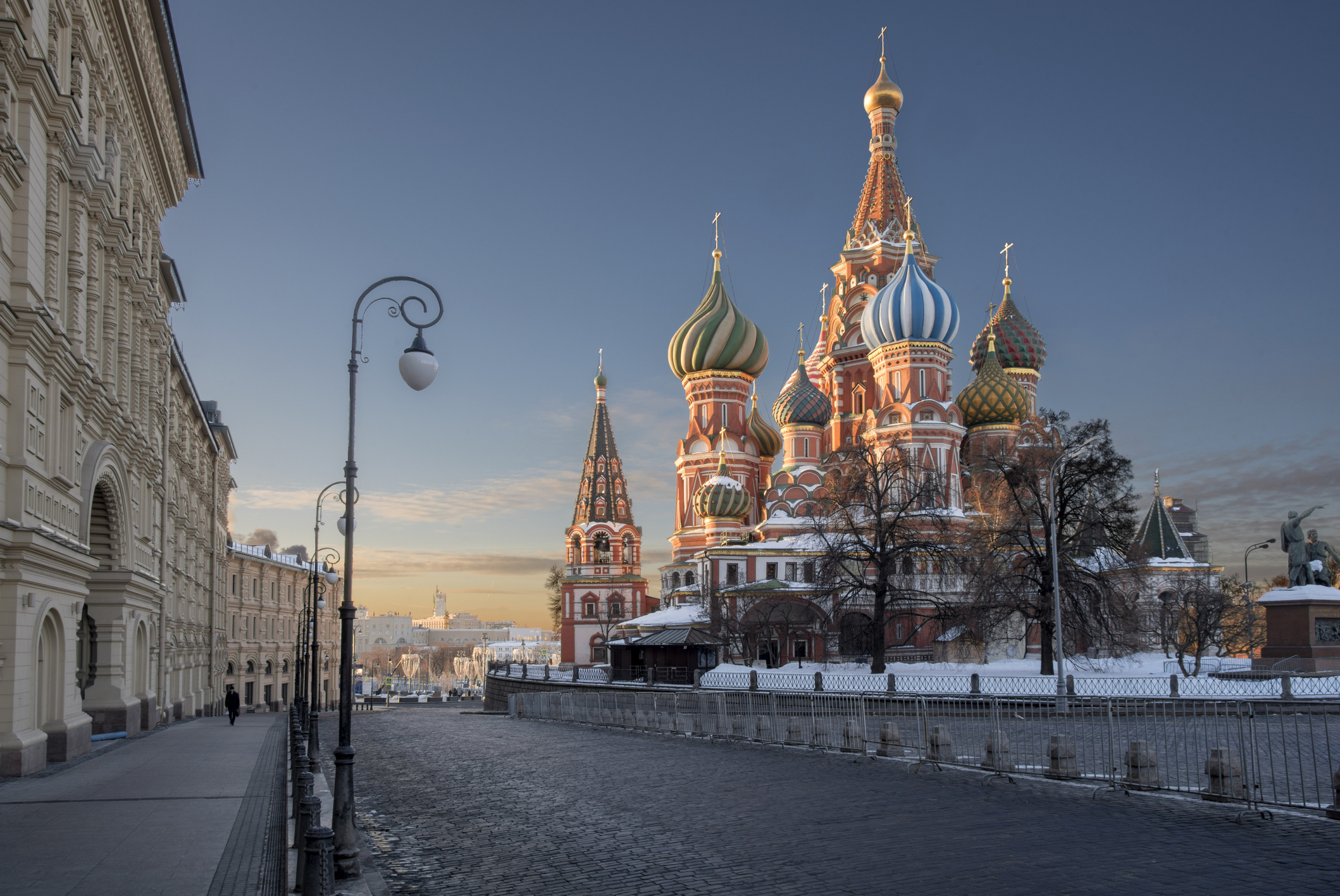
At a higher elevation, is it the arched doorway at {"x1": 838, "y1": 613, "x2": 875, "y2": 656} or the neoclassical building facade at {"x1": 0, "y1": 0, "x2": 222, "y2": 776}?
the neoclassical building facade at {"x1": 0, "y1": 0, "x2": 222, "y2": 776}

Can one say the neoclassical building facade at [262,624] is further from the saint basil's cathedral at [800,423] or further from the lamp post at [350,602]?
the lamp post at [350,602]

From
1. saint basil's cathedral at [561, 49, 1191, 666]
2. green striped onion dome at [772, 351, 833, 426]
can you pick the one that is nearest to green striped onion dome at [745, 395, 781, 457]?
saint basil's cathedral at [561, 49, 1191, 666]

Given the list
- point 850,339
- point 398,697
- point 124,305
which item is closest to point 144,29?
point 124,305

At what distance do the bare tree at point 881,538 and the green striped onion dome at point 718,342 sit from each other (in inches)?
1127

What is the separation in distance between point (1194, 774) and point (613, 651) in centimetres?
2844

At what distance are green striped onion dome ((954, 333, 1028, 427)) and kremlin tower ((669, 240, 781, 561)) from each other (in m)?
14.6

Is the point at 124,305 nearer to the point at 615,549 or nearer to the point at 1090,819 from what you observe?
the point at 1090,819

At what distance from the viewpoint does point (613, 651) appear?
4134 centimetres

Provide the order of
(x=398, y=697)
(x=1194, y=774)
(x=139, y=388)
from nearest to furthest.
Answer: (x=1194, y=774), (x=139, y=388), (x=398, y=697)

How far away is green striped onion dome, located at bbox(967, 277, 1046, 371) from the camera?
69.6 metres

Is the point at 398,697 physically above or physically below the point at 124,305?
below

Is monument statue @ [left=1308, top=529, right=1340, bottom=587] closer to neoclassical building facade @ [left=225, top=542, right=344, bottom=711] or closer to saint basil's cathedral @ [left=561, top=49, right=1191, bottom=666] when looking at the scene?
saint basil's cathedral @ [left=561, top=49, right=1191, bottom=666]

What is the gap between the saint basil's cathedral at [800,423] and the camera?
55.4 metres

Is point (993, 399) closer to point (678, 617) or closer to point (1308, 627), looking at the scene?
point (678, 617)
